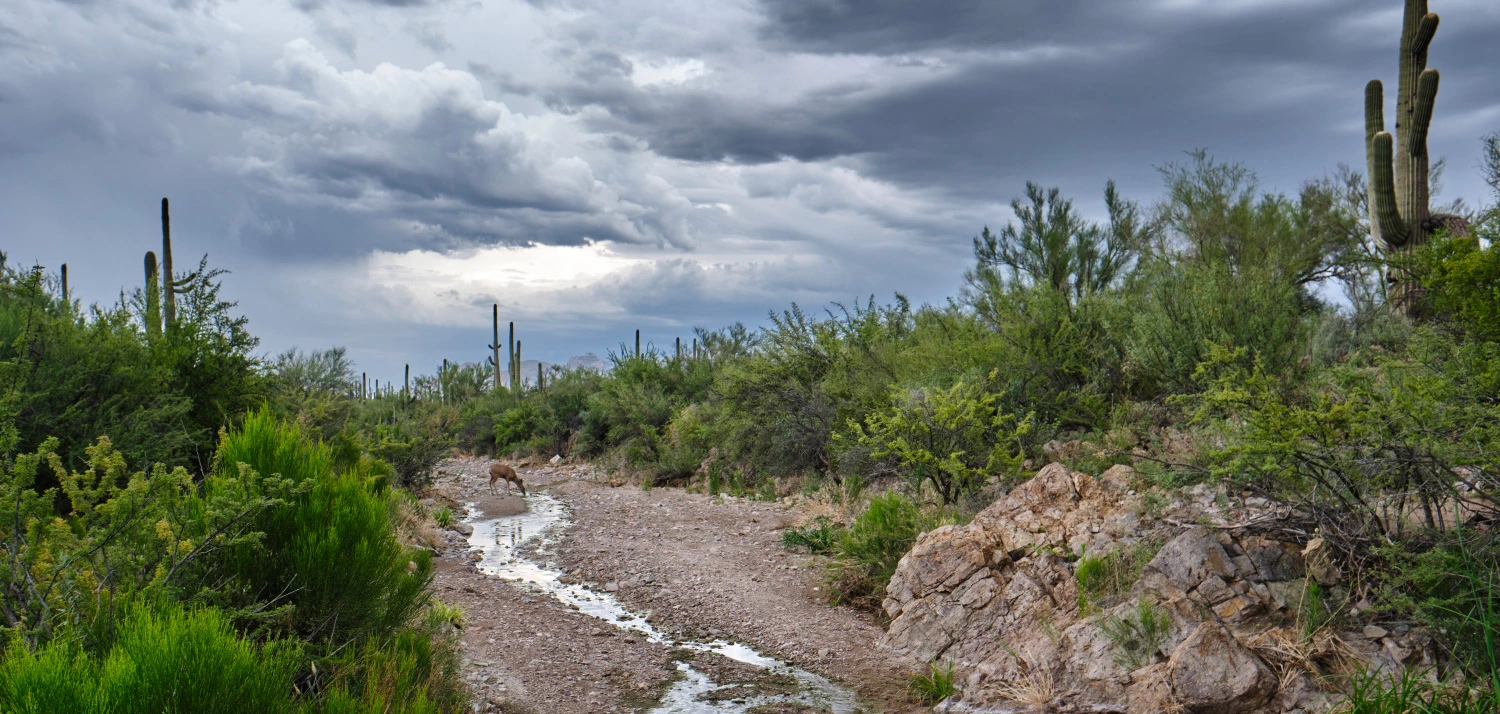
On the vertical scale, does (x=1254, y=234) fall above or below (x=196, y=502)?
above

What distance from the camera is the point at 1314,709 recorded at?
526cm

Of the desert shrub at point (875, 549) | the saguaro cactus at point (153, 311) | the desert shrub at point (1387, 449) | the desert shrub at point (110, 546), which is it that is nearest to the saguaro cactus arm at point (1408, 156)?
the desert shrub at point (1387, 449)

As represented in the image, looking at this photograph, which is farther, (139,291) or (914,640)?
(139,291)

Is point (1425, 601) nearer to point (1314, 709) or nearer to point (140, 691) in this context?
point (1314, 709)

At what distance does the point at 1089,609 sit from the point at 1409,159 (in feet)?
41.6

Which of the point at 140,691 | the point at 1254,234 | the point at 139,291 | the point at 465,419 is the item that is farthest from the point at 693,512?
the point at 465,419

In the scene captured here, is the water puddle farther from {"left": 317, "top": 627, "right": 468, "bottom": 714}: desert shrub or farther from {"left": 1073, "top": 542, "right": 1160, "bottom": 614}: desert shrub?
{"left": 1073, "top": 542, "right": 1160, "bottom": 614}: desert shrub

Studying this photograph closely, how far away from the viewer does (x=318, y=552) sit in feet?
16.8

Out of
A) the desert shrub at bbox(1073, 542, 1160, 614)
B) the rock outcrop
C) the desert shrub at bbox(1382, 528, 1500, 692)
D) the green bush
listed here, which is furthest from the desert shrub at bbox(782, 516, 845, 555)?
the desert shrub at bbox(1382, 528, 1500, 692)

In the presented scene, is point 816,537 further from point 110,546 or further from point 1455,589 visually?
point 110,546

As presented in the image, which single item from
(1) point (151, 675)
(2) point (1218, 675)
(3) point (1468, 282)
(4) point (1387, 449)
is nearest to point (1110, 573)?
(2) point (1218, 675)

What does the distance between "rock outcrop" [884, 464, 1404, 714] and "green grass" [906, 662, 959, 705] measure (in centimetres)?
15

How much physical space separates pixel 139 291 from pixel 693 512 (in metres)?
9.34

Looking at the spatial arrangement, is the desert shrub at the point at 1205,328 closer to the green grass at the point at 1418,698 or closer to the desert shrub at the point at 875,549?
the desert shrub at the point at 875,549
